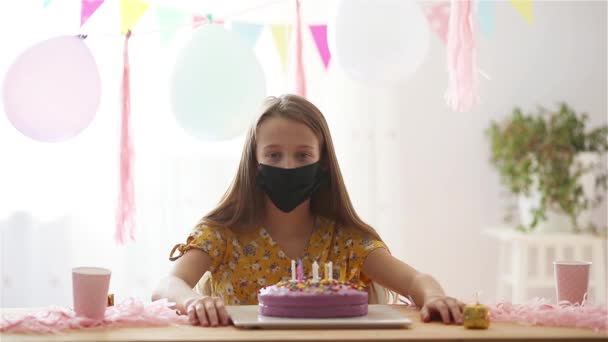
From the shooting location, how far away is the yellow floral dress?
6.02 ft

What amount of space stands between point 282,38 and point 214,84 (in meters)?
0.65

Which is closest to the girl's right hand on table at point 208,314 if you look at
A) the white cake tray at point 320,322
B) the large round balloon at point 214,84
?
the white cake tray at point 320,322

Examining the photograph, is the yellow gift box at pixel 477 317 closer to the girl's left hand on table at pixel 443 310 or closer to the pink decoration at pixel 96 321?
the girl's left hand on table at pixel 443 310

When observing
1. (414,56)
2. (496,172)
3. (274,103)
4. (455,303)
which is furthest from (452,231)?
(455,303)

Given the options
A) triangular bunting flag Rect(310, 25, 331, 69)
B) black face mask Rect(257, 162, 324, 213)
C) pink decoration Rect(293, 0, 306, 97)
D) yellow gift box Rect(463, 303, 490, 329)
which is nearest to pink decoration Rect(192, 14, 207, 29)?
pink decoration Rect(293, 0, 306, 97)

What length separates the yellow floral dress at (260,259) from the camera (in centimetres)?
183

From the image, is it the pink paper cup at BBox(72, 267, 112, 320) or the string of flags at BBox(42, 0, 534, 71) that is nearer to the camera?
the pink paper cup at BBox(72, 267, 112, 320)

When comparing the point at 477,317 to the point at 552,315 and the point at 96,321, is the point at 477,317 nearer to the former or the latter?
the point at 552,315

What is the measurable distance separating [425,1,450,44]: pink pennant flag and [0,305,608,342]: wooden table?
4.92 ft

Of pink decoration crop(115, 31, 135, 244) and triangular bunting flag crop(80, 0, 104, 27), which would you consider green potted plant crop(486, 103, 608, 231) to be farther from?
triangular bunting flag crop(80, 0, 104, 27)

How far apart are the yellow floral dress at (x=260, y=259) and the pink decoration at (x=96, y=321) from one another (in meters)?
0.35

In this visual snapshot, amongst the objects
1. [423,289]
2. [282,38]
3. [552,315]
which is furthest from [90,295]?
[282,38]

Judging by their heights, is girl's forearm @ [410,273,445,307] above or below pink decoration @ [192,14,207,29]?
below

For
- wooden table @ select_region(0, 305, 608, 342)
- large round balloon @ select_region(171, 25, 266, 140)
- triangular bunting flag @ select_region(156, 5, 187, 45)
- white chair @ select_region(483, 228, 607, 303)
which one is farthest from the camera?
white chair @ select_region(483, 228, 607, 303)
